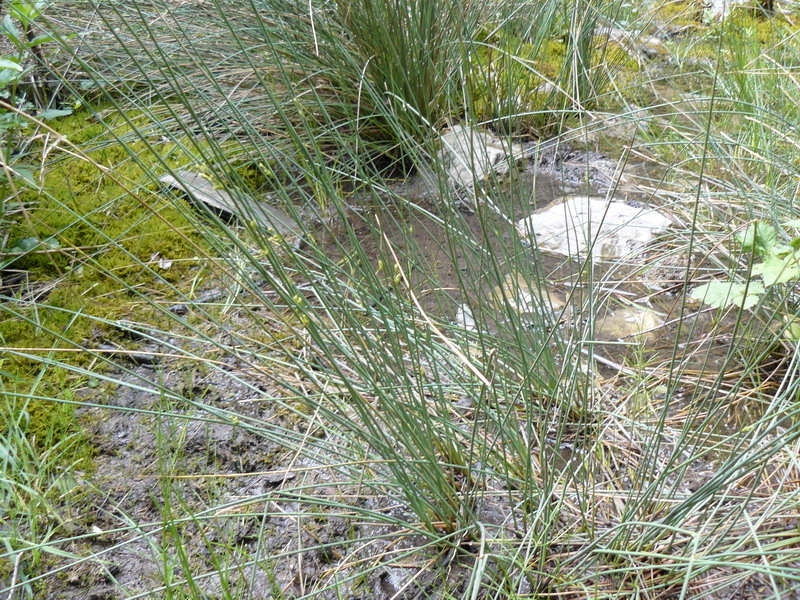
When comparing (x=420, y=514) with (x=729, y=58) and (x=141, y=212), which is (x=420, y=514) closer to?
(x=141, y=212)

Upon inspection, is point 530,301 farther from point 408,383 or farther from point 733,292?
point 408,383

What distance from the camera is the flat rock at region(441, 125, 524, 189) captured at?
105 cm

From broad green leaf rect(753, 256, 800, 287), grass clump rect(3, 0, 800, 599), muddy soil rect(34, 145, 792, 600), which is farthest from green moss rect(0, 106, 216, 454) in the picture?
broad green leaf rect(753, 256, 800, 287)

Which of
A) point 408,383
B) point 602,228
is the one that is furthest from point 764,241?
point 408,383

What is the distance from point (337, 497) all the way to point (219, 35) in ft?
6.02

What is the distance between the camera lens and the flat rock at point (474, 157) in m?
1.05

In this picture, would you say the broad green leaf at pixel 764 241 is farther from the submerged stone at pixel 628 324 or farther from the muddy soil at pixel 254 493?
the submerged stone at pixel 628 324

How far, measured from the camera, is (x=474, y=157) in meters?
1.66

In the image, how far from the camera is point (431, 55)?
2279 millimetres

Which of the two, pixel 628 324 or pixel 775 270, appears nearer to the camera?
pixel 775 270

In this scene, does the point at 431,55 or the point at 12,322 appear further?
the point at 431,55

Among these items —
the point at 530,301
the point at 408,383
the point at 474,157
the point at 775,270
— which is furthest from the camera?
the point at 474,157

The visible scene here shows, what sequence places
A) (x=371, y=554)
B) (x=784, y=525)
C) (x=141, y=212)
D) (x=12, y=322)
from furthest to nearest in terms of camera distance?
(x=141, y=212) → (x=12, y=322) → (x=371, y=554) → (x=784, y=525)

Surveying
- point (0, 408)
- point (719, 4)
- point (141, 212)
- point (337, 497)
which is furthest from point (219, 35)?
point (719, 4)
